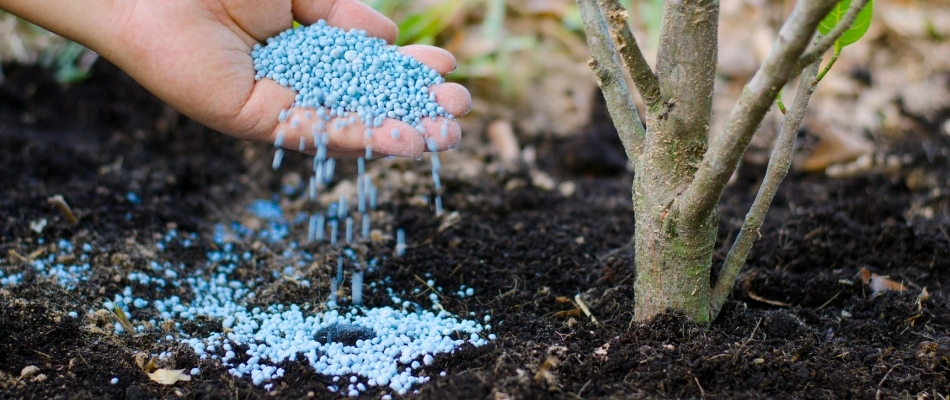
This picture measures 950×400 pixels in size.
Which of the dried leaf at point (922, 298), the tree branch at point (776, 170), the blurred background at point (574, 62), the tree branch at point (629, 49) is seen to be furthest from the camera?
the blurred background at point (574, 62)

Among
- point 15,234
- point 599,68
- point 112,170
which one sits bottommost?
point 15,234

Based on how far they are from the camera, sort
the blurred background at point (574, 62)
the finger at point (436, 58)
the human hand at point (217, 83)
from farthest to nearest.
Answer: the blurred background at point (574, 62) < the finger at point (436, 58) < the human hand at point (217, 83)

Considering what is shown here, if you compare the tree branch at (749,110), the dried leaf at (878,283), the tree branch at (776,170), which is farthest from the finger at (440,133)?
the dried leaf at (878,283)

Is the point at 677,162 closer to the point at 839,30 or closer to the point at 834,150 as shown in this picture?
the point at 839,30

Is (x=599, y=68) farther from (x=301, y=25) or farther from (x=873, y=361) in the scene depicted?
(x=301, y=25)

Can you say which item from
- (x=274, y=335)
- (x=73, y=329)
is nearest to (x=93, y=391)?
(x=73, y=329)

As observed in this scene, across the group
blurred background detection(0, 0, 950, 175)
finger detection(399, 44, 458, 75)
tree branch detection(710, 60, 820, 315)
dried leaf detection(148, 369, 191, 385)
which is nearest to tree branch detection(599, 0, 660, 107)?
tree branch detection(710, 60, 820, 315)

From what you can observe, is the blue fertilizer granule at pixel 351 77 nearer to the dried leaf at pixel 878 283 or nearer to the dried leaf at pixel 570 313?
the dried leaf at pixel 570 313
